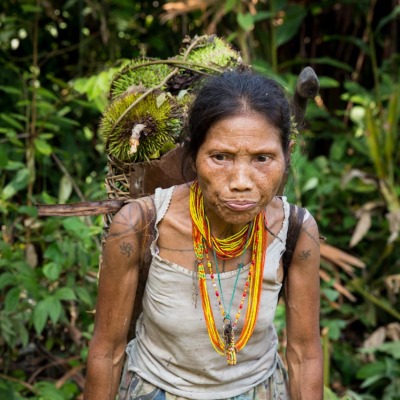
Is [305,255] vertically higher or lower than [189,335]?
higher

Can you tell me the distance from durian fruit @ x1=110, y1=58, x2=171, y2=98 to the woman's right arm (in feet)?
1.53

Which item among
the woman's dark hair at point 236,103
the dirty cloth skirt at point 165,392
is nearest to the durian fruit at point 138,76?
the woman's dark hair at point 236,103

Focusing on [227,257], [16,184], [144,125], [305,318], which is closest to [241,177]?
[227,257]

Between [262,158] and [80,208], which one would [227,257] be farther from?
[80,208]

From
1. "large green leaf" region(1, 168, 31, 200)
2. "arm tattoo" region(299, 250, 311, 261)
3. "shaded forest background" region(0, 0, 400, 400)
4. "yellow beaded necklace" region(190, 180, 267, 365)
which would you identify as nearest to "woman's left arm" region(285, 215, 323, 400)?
"arm tattoo" region(299, 250, 311, 261)

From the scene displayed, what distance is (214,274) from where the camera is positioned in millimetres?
2018

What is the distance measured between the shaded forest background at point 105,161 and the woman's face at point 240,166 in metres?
1.29

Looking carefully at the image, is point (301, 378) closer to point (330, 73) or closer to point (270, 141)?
point (270, 141)

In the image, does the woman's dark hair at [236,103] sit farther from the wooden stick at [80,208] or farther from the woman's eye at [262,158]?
the wooden stick at [80,208]

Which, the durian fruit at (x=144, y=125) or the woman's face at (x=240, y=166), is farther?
the durian fruit at (x=144, y=125)

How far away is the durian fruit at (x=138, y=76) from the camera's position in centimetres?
Result: 231

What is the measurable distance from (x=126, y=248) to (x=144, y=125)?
37 centimetres

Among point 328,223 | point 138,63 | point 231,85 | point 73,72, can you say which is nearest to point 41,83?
point 73,72

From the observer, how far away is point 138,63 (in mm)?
2336
